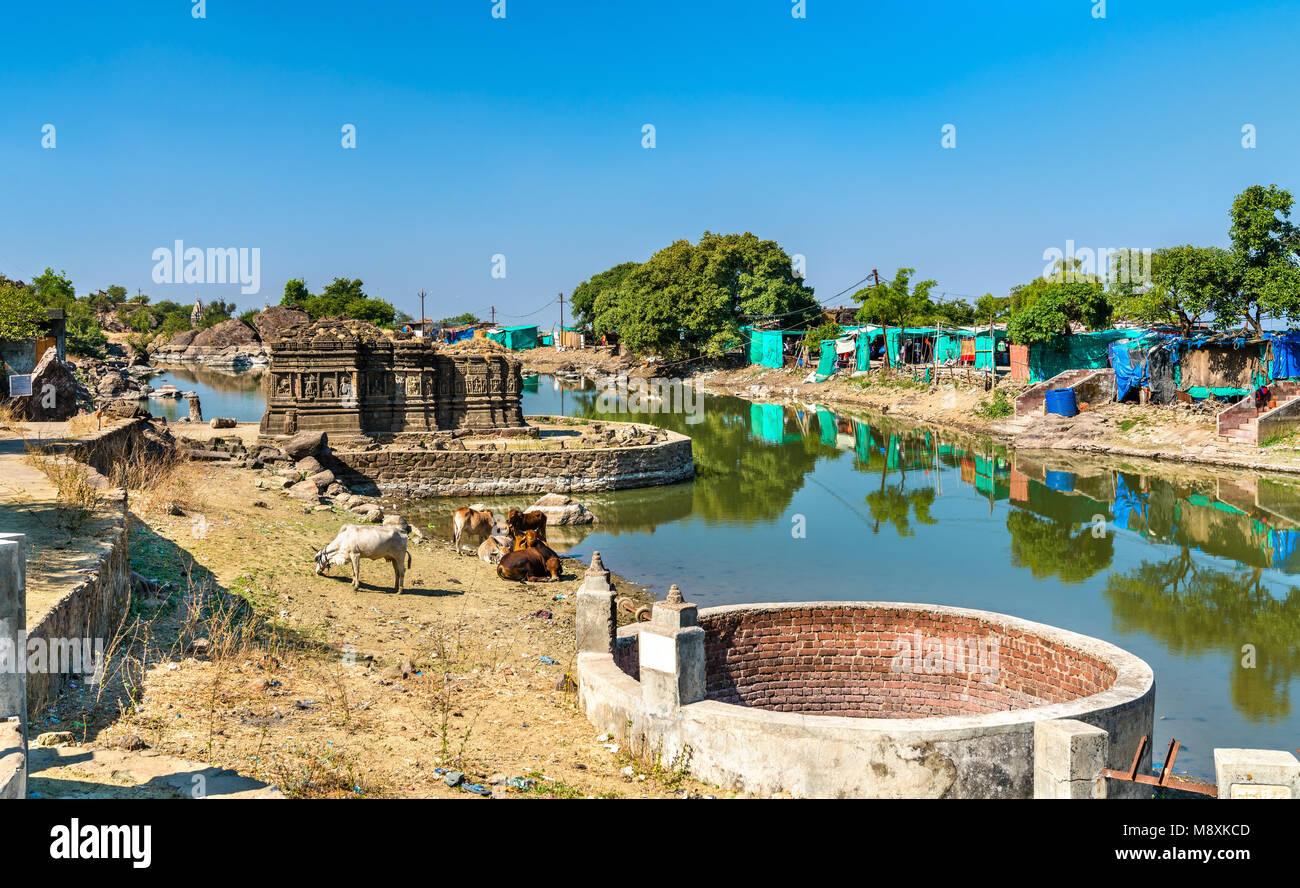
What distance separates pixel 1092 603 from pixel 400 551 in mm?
10939

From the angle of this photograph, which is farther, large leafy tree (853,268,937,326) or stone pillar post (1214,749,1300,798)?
large leafy tree (853,268,937,326)

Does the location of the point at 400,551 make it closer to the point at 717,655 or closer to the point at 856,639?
the point at 717,655

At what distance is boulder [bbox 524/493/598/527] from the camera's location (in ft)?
73.2

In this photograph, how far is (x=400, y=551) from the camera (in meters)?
13.2

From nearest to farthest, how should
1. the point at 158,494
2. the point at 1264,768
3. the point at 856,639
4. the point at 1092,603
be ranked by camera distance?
the point at 1264,768
the point at 856,639
the point at 158,494
the point at 1092,603

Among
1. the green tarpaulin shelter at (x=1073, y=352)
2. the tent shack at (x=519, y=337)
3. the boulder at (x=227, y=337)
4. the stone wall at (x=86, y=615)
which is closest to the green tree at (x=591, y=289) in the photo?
the tent shack at (x=519, y=337)

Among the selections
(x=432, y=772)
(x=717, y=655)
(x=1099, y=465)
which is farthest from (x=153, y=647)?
(x=1099, y=465)

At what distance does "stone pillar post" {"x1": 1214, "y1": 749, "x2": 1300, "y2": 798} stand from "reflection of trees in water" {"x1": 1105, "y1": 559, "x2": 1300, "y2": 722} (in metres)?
6.88

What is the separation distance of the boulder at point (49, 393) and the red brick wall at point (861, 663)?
2017cm

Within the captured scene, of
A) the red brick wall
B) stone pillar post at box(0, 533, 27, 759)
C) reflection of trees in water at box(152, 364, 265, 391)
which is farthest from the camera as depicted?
reflection of trees in water at box(152, 364, 265, 391)

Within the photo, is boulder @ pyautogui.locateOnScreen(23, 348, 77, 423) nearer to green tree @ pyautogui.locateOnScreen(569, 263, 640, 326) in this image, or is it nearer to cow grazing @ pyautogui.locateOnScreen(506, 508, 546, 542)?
cow grazing @ pyautogui.locateOnScreen(506, 508, 546, 542)

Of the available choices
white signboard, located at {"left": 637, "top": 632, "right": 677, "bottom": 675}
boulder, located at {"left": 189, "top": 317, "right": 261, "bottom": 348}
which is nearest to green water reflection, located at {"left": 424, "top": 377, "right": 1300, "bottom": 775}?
white signboard, located at {"left": 637, "top": 632, "right": 677, "bottom": 675}

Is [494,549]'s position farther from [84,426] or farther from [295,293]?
[295,293]

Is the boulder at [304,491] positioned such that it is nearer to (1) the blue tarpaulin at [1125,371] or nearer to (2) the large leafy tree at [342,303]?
(1) the blue tarpaulin at [1125,371]
